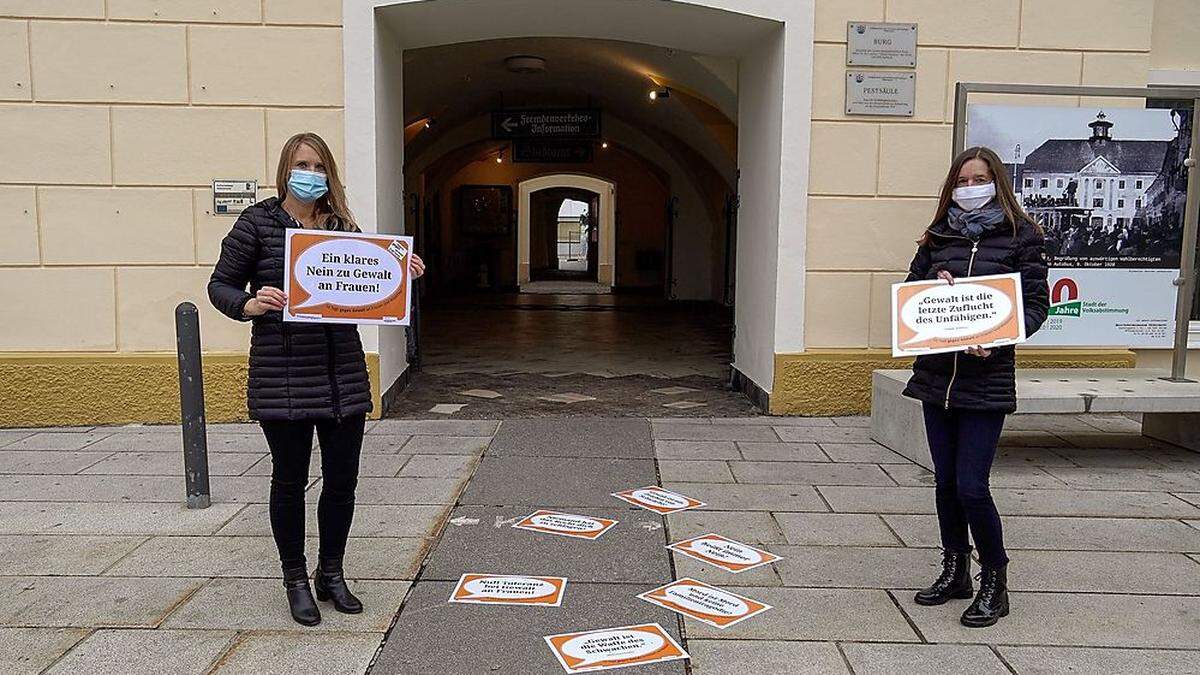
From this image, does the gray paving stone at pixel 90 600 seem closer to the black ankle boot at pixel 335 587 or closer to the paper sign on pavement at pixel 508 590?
the black ankle boot at pixel 335 587

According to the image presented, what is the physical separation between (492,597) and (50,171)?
196 inches

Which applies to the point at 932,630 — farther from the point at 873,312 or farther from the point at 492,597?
the point at 873,312

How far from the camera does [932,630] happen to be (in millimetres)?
3105

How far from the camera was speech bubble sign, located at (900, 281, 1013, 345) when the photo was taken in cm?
309

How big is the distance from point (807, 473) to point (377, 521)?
8.25 ft

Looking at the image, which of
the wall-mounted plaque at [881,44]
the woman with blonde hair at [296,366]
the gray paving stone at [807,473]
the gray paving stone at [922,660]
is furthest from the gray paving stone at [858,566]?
the wall-mounted plaque at [881,44]

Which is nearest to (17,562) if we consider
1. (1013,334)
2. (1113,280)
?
(1013,334)

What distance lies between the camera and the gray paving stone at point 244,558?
358 cm

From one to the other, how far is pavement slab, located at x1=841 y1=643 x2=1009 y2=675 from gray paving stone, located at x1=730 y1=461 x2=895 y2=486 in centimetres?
203

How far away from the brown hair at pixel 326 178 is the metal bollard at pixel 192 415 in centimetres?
167

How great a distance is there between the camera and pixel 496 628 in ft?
10.0

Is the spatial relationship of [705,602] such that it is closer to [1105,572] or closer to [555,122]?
[1105,572]

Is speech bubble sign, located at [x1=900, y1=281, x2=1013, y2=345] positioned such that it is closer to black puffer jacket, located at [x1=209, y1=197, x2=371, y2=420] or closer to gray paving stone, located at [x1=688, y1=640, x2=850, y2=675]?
gray paving stone, located at [x1=688, y1=640, x2=850, y2=675]

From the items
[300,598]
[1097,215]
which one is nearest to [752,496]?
[300,598]
